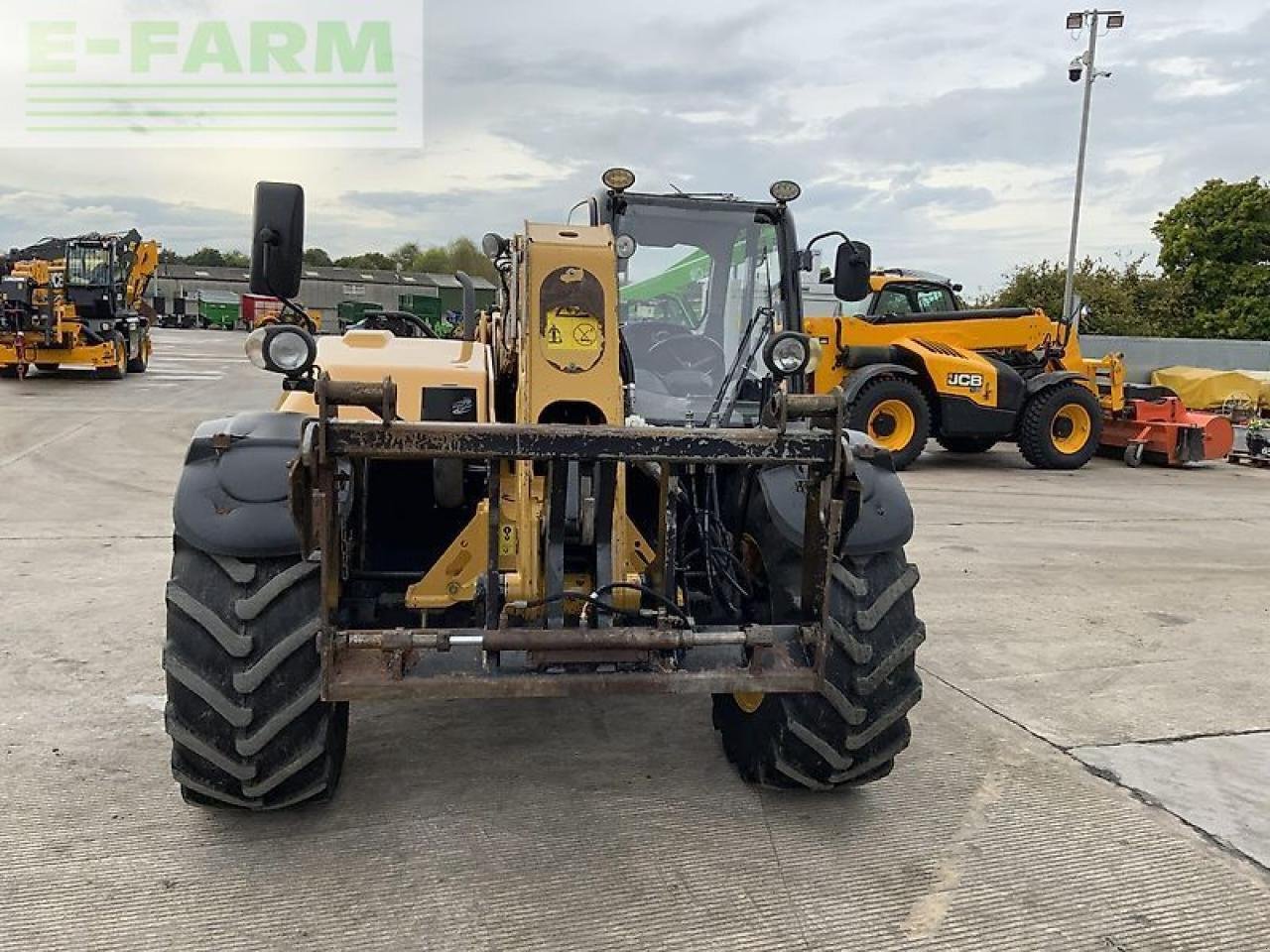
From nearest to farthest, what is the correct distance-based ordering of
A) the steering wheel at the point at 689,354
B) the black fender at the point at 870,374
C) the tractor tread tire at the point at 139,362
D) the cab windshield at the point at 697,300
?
1. the cab windshield at the point at 697,300
2. the steering wheel at the point at 689,354
3. the black fender at the point at 870,374
4. the tractor tread tire at the point at 139,362

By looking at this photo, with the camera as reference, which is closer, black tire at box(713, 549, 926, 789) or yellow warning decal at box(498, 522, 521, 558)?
black tire at box(713, 549, 926, 789)

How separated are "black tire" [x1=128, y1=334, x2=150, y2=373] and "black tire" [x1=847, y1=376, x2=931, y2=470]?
16.7 metres

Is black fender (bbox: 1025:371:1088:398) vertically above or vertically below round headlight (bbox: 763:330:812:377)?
below

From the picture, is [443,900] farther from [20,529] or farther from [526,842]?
[20,529]

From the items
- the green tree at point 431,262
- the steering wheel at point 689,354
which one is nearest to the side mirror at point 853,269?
the steering wheel at point 689,354

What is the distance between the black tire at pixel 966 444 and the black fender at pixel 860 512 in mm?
10681

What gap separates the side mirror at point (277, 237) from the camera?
10.8 feet

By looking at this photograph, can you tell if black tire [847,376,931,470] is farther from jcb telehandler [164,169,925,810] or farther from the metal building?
the metal building

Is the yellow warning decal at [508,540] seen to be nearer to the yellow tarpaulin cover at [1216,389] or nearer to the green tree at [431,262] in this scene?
the yellow tarpaulin cover at [1216,389]

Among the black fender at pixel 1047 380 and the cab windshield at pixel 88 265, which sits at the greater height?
the cab windshield at pixel 88 265

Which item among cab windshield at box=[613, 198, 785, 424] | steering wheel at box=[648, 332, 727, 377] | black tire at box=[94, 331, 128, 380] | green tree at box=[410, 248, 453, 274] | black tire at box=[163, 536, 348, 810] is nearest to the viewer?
black tire at box=[163, 536, 348, 810]

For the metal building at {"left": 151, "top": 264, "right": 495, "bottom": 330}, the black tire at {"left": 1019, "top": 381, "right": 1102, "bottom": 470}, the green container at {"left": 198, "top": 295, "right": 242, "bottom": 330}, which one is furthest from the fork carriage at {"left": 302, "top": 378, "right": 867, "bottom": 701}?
the metal building at {"left": 151, "top": 264, "right": 495, "bottom": 330}

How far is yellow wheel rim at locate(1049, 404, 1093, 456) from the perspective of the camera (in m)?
13.5

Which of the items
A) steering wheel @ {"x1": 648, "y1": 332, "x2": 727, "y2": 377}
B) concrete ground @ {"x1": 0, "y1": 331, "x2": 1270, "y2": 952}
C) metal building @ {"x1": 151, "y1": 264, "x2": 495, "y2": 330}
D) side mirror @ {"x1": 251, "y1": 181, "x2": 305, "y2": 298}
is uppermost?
metal building @ {"x1": 151, "y1": 264, "x2": 495, "y2": 330}
